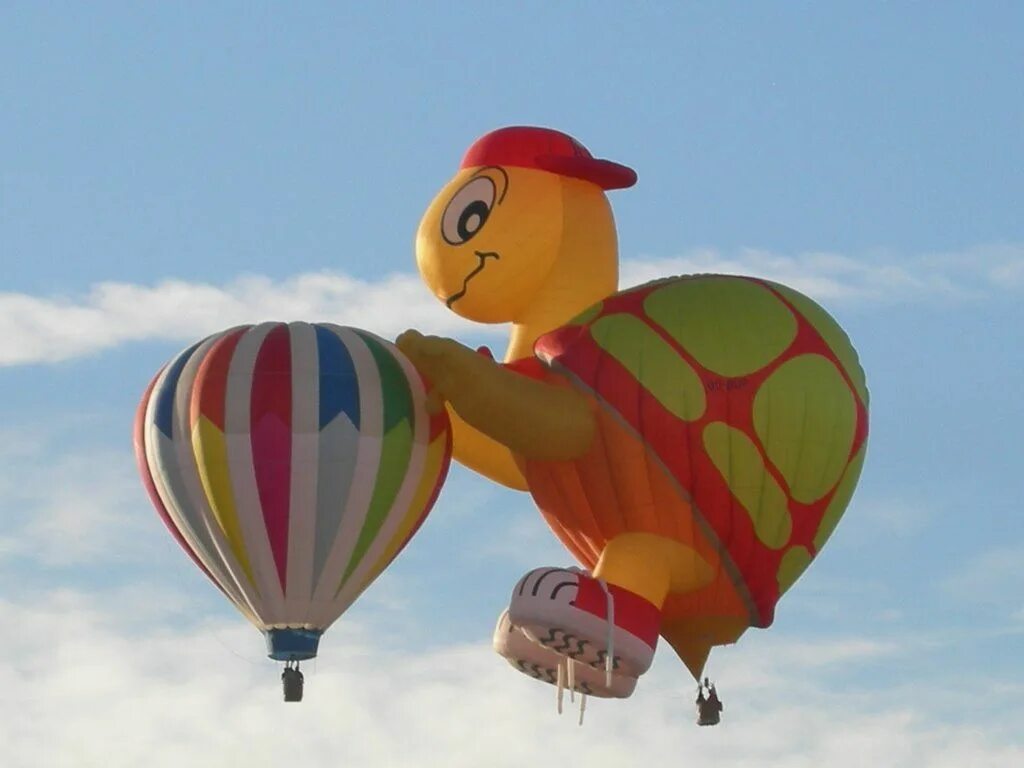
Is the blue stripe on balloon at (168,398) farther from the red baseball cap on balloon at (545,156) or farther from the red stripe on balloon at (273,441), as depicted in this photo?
the red baseball cap on balloon at (545,156)

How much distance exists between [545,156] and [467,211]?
0.72m

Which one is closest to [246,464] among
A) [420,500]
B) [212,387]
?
[212,387]

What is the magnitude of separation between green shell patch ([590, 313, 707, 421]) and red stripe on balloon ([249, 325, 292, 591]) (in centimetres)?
230

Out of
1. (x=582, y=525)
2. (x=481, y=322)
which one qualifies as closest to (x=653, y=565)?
(x=582, y=525)

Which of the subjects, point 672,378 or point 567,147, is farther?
point 567,147

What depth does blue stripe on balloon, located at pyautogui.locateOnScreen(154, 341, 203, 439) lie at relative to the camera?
30.6m

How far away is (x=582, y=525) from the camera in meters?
30.5

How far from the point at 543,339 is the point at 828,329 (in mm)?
2057

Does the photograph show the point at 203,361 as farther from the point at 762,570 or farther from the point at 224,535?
the point at 762,570

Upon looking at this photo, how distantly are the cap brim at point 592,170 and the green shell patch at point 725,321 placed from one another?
148cm

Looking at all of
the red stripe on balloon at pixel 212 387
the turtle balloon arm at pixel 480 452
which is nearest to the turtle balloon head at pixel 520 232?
the turtle balloon arm at pixel 480 452

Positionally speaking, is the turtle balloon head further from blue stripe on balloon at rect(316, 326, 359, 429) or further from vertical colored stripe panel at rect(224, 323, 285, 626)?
vertical colored stripe panel at rect(224, 323, 285, 626)

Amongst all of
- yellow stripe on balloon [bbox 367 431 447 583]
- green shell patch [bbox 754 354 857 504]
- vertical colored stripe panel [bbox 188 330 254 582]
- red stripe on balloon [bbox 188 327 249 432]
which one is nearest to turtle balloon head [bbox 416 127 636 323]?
yellow stripe on balloon [bbox 367 431 447 583]

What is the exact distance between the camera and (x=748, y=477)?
2981 cm
